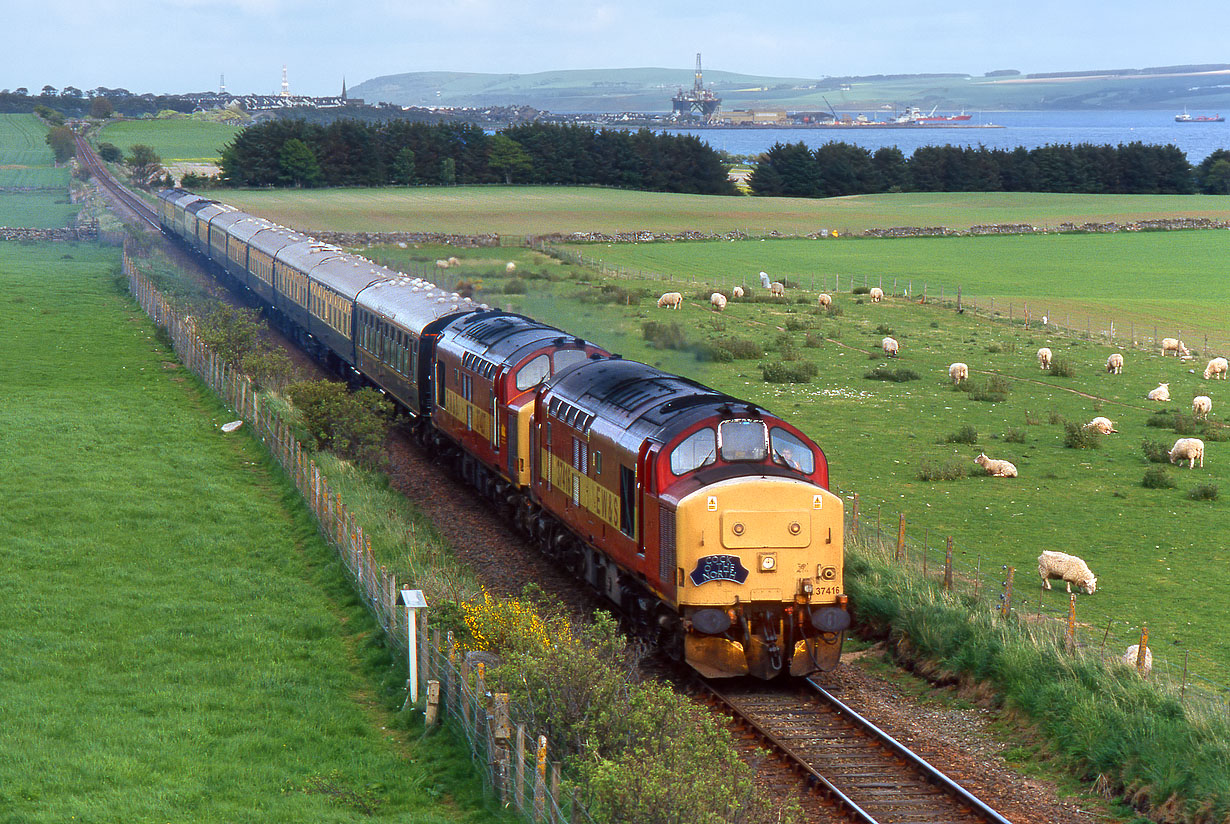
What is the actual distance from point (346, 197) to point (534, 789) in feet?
404

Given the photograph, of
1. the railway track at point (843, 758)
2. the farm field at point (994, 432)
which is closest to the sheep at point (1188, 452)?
the farm field at point (994, 432)

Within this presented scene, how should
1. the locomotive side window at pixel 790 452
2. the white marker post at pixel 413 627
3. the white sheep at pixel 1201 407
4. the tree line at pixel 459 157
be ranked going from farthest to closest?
the tree line at pixel 459 157 → the white sheep at pixel 1201 407 → the locomotive side window at pixel 790 452 → the white marker post at pixel 413 627

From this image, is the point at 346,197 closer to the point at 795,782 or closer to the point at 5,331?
the point at 5,331

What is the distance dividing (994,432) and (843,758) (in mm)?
23792

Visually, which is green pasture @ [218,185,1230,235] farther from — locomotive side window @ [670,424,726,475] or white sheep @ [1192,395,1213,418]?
locomotive side window @ [670,424,726,475]

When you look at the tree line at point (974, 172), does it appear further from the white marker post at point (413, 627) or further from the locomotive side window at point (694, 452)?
the white marker post at point (413, 627)

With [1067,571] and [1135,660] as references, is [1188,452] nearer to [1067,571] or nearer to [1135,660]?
[1067,571]

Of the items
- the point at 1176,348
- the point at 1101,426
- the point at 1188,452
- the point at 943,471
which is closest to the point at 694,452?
the point at 943,471

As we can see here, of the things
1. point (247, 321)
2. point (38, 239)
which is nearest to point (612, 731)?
point (247, 321)

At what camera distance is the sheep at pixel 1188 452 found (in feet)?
112

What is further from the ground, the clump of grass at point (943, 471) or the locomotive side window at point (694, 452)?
the locomotive side window at point (694, 452)

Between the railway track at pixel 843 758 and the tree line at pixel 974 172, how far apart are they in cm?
14160

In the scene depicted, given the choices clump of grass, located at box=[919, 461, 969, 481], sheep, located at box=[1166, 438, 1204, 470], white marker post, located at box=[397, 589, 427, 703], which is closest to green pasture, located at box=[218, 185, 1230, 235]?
clump of grass, located at box=[919, 461, 969, 481]

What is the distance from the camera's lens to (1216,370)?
48938 millimetres
